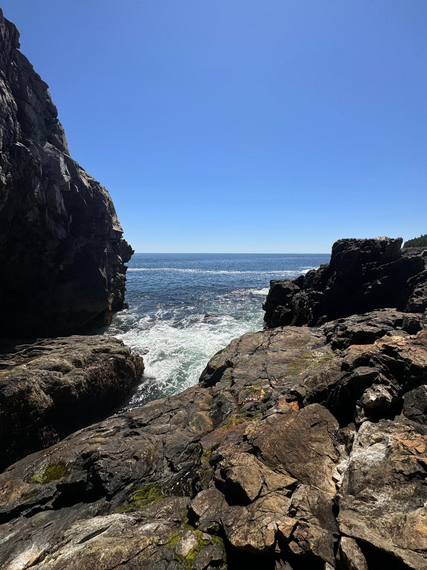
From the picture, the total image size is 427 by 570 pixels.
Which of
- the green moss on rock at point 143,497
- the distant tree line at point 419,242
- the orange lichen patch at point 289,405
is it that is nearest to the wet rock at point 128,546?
the green moss on rock at point 143,497

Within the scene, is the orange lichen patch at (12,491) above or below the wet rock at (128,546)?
below

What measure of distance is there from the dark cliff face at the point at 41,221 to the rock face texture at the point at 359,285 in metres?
23.9

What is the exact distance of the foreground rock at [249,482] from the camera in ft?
15.4

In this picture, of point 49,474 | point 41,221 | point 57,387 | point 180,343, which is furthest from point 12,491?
point 41,221

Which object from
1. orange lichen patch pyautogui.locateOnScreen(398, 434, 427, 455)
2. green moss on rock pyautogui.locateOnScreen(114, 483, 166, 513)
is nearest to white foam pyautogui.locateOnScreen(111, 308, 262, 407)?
green moss on rock pyautogui.locateOnScreen(114, 483, 166, 513)

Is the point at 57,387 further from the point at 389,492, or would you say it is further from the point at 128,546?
the point at 389,492

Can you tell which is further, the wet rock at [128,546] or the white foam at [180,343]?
the white foam at [180,343]

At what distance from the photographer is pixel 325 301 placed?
28812 millimetres

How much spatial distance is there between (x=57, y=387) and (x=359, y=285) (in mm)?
27786

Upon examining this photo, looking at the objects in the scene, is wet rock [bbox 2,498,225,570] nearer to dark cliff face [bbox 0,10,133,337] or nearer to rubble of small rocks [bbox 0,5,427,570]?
rubble of small rocks [bbox 0,5,427,570]

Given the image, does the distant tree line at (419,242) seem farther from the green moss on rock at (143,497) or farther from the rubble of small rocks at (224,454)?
the green moss on rock at (143,497)

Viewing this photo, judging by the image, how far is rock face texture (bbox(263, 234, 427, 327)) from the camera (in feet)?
80.3

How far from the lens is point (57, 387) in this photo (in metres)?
14.5

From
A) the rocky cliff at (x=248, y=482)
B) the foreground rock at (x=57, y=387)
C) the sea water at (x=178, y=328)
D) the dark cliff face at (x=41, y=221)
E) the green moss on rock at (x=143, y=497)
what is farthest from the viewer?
the dark cliff face at (x=41, y=221)
